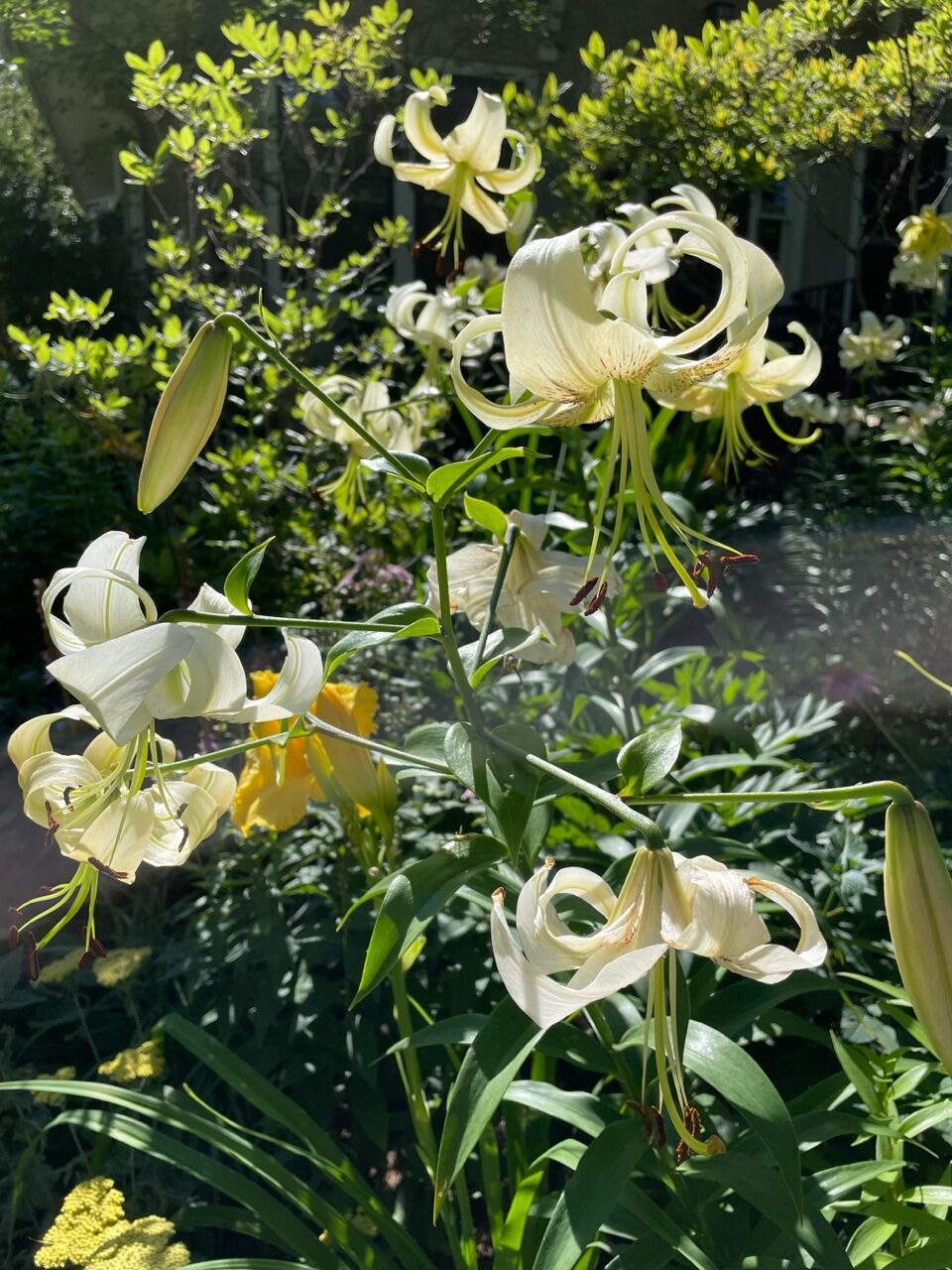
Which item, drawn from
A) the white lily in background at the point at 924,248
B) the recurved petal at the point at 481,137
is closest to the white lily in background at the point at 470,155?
the recurved petal at the point at 481,137

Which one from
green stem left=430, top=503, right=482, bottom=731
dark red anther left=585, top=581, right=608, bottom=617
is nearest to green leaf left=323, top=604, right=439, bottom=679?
green stem left=430, top=503, right=482, bottom=731

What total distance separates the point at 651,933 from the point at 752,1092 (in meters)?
0.26

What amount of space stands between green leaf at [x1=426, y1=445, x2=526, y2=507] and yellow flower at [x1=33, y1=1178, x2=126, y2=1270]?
2.63 ft

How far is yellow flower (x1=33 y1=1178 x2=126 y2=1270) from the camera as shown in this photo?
1078mm

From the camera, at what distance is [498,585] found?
0.97 m

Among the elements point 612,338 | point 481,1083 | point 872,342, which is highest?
point 612,338

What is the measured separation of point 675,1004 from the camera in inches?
29.5

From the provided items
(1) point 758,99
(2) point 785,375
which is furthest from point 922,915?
(1) point 758,99

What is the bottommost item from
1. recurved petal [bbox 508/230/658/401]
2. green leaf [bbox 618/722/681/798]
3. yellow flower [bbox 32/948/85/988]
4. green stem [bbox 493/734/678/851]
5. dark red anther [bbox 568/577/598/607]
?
yellow flower [bbox 32/948/85/988]

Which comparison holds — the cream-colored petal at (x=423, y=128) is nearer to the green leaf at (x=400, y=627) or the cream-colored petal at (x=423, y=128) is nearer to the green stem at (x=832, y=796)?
the green leaf at (x=400, y=627)

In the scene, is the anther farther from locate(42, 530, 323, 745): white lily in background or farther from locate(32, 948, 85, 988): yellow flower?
locate(32, 948, 85, 988): yellow flower

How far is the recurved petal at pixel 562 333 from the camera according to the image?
2.03ft

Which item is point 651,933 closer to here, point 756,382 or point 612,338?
point 612,338

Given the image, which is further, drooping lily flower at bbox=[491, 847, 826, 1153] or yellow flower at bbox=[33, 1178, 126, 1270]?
yellow flower at bbox=[33, 1178, 126, 1270]
